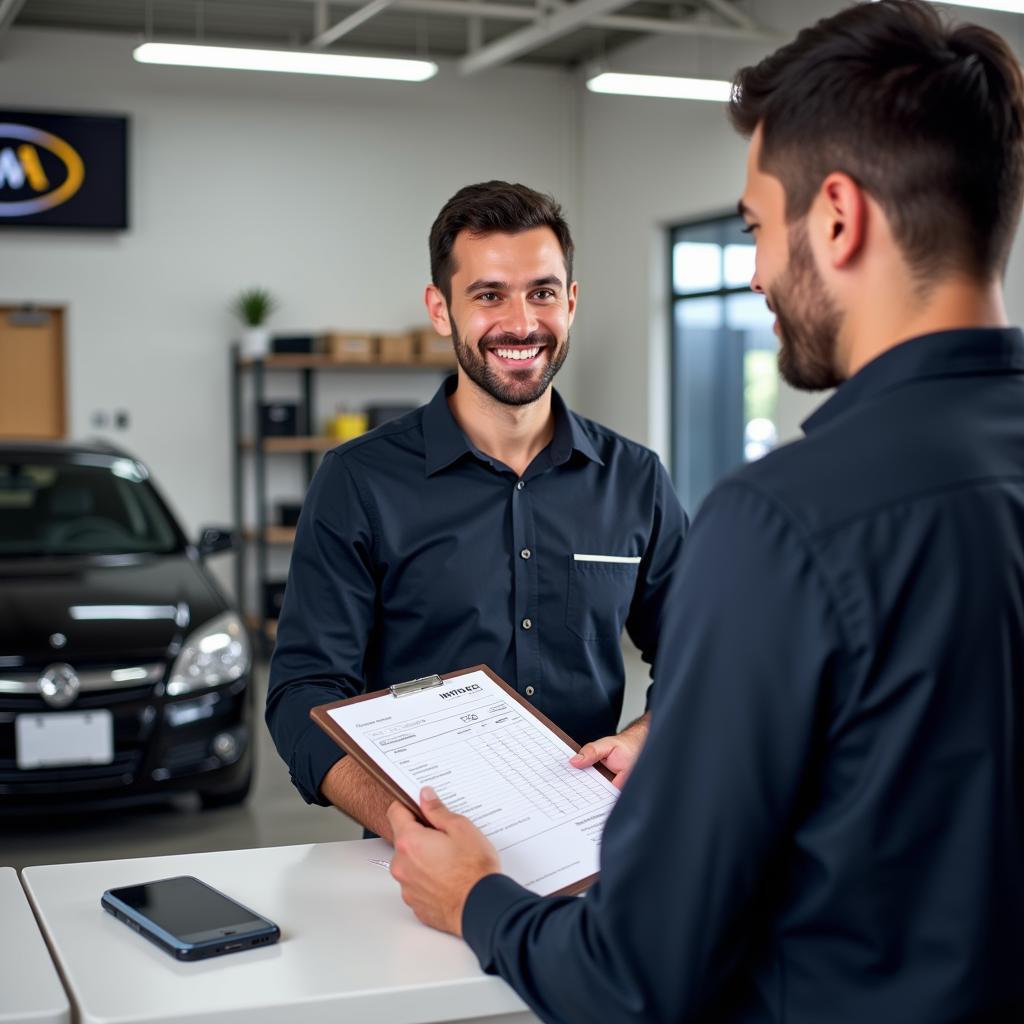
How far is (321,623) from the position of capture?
1.91 m

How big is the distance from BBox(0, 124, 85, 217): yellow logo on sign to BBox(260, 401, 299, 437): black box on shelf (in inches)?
71.8

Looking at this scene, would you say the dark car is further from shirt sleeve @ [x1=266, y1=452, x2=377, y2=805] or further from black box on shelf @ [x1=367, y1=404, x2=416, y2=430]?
black box on shelf @ [x1=367, y1=404, x2=416, y2=430]

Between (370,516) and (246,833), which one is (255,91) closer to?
(246,833)

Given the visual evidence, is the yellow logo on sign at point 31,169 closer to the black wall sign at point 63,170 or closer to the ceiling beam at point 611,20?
the black wall sign at point 63,170

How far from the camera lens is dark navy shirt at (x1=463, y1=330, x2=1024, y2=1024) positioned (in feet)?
2.83

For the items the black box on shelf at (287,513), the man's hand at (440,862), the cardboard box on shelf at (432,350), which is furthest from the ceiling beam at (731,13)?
the man's hand at (440,862)

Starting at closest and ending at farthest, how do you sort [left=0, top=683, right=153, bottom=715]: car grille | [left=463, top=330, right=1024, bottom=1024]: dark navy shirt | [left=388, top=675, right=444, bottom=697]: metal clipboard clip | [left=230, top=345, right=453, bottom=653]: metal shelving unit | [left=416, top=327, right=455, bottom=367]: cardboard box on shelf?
[left=463, top=330, right=1024, bottom=1024]: dark navy shirt
[left=388, top=675, right=444, bottom=697]: metal clipboard clip
[left=0, top=683, right=153, bottom=715]: car grille
[left=230, top=345, right=453, bottom=653]: metal shelving unit
[left=416, top=327, right=455, bottom=367]: cardboard box on shelf

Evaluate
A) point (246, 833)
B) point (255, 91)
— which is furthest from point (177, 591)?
point (255, 91)

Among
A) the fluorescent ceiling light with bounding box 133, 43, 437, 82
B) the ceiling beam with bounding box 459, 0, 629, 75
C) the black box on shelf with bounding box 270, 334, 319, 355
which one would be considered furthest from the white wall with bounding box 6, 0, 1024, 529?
the fluorescent ceiling light with bounding box 133, 43, 437, 82

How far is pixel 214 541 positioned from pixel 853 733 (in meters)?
4.23

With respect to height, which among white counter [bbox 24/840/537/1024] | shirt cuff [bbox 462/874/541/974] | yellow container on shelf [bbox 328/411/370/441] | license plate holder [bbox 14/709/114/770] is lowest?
license plate holder [bbox 14/709/114/770]

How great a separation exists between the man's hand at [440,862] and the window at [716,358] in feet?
22.5

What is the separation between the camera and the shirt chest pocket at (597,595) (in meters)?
2.06

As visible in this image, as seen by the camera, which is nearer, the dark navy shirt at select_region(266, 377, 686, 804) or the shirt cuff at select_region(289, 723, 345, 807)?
the shirt cuff at select_region(289, 723, 345, 807)
